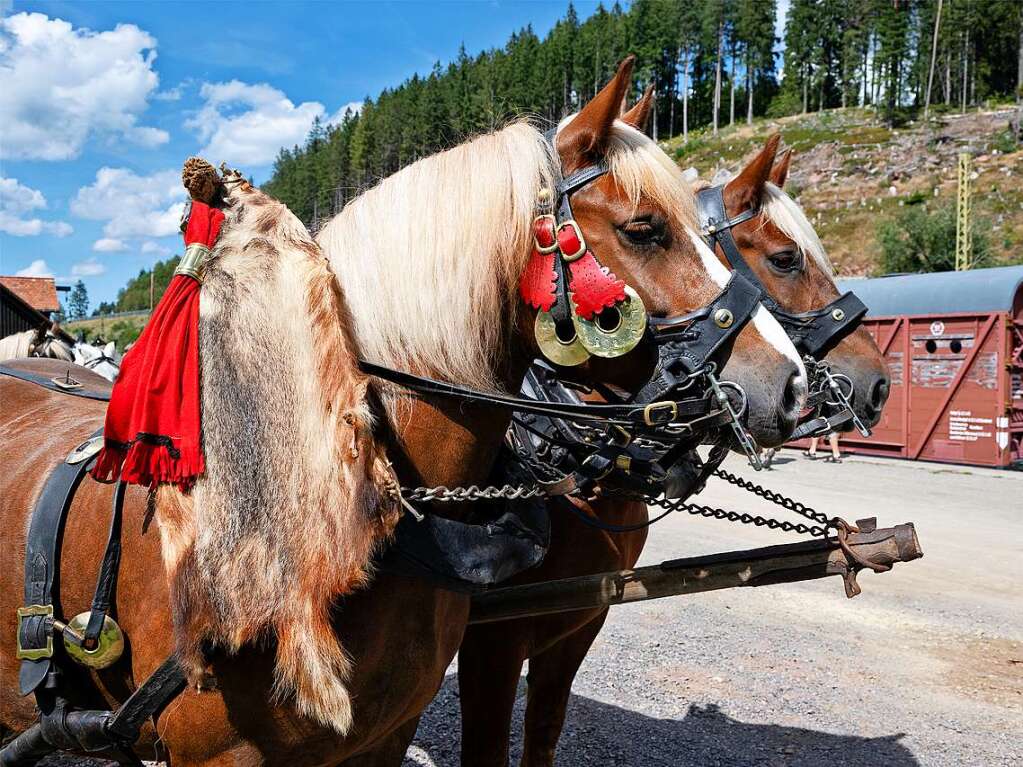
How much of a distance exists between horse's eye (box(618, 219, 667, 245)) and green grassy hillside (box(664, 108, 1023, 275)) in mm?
40867

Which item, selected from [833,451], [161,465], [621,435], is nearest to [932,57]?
[833,451]

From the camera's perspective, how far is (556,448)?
304 cm

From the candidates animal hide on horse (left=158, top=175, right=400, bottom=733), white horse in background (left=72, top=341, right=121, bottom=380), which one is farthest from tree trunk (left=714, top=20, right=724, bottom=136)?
animal hide on horse (left=158, top=175, right=400, bottom=733)

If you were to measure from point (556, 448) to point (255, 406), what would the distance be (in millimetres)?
1607

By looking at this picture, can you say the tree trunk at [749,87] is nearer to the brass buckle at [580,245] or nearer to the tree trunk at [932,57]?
the tree trunk at [932,57]

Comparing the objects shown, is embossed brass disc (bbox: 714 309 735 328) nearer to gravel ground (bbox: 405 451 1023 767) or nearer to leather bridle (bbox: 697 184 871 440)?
leather bridle (bbox: 697 184 871 440)

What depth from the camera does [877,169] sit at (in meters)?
53.4

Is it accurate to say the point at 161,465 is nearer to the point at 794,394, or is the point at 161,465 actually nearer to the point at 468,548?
the point at 468,548

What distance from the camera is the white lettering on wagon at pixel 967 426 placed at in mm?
13008

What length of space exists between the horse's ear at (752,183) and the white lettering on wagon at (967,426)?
1187cm

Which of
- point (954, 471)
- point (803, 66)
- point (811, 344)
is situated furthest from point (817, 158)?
point (811, 344)

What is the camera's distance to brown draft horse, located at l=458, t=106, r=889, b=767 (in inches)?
114

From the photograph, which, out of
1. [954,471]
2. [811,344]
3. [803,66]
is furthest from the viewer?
[803,66]

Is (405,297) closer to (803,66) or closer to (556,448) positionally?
(556,448)
